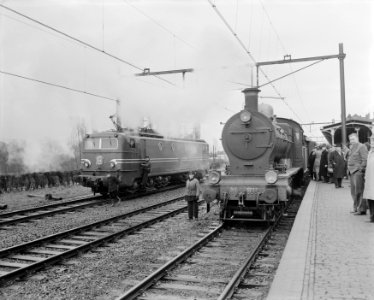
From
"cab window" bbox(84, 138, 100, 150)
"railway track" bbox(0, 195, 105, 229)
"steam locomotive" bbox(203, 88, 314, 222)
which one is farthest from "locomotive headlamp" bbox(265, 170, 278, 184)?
"cab window" bbox(84, 138, 100, 150)

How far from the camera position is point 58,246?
24.4 feet

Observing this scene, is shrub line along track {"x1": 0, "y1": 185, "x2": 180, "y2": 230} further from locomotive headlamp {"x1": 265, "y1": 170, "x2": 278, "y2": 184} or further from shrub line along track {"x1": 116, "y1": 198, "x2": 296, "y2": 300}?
locomotive headlamp {"x1": 265, "y1": 170, "x2": 278, "y2": 184}

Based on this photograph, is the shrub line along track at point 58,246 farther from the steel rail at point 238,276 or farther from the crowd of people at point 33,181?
the crowd of people at point 33,181

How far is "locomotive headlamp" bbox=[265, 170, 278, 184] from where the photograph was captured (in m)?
8.18

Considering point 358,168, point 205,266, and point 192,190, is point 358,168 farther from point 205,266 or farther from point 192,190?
point 205,266

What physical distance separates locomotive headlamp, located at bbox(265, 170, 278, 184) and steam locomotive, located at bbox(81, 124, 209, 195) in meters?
7.24

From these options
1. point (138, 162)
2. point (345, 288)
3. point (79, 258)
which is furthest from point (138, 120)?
point (345, 288)

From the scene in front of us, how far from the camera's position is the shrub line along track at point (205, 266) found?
4.85m

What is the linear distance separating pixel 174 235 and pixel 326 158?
9.24 metres

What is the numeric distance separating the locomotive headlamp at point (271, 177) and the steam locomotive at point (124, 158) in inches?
285

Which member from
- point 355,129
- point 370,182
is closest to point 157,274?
point 370,182

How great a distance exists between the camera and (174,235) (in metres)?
8.29

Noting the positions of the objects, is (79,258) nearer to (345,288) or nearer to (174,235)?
(174,235)

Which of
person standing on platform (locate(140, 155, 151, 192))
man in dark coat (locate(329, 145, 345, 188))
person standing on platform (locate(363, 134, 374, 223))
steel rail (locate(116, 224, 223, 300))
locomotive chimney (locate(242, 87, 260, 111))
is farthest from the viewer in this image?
person standing on platform (locate(140, 155, 151, 192))
